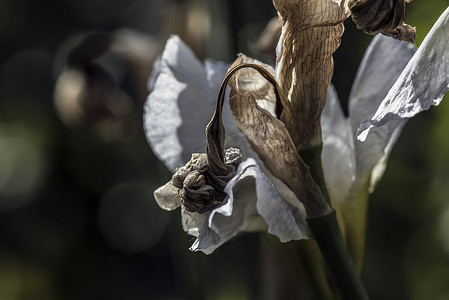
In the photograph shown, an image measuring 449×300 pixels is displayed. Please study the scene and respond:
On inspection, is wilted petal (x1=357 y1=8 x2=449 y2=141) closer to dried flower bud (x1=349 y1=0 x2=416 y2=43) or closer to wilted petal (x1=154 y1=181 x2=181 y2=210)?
dried flower bud (x1=349 y1=0 x2=416 y2=43)

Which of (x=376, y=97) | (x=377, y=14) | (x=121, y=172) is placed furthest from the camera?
(x=121, y=172)

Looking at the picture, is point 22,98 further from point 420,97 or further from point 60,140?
point 420,97

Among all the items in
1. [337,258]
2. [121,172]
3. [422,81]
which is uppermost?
[422,81]

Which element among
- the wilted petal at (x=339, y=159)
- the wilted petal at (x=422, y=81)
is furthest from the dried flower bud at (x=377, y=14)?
the wilted petal at (x=339, y=159)

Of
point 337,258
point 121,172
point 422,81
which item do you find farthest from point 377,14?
point 121,172

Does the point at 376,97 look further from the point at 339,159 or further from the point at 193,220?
the point at 193,220

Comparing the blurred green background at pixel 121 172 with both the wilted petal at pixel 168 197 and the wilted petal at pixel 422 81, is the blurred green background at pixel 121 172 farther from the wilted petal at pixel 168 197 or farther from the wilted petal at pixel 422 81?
the wilted petal at pixel 422 81
